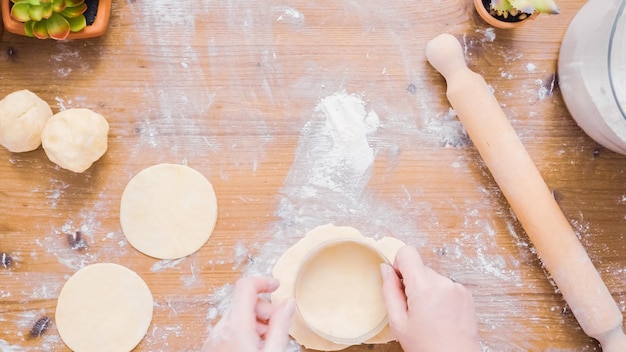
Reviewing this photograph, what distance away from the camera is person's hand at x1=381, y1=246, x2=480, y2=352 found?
41.1 inches

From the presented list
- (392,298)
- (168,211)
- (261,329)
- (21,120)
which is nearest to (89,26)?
(21,120)

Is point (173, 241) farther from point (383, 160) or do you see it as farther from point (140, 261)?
point (383, 160)

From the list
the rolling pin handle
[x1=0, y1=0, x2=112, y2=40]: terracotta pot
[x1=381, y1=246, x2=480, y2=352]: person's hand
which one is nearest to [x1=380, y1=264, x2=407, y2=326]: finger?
[x1=381, y1=246, x2=480, y2=352]: person's hand

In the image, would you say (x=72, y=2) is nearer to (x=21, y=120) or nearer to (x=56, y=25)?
(x=56, y=25)

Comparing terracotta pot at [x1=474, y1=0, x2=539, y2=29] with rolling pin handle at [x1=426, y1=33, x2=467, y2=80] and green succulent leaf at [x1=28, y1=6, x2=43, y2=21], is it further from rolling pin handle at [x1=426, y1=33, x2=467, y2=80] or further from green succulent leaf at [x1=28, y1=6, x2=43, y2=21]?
green succulent leaf at [x1=28, y1=6, x2=43, y2=21]

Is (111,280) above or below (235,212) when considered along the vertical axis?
below

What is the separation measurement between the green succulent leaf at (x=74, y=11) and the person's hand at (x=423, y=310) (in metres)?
0.72

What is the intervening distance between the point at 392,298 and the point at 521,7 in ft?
1.86

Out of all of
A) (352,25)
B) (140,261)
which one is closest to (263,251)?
(140,261)

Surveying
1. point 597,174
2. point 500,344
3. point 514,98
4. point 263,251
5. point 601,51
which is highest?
point 601,51

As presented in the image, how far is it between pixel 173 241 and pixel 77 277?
7.7 inches

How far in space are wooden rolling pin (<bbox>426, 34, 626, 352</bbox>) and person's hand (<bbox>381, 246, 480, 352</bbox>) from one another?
207 mm

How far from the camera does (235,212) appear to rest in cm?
118

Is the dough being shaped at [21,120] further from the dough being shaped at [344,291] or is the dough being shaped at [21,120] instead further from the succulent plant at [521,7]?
the succulent plant at [521,7]
